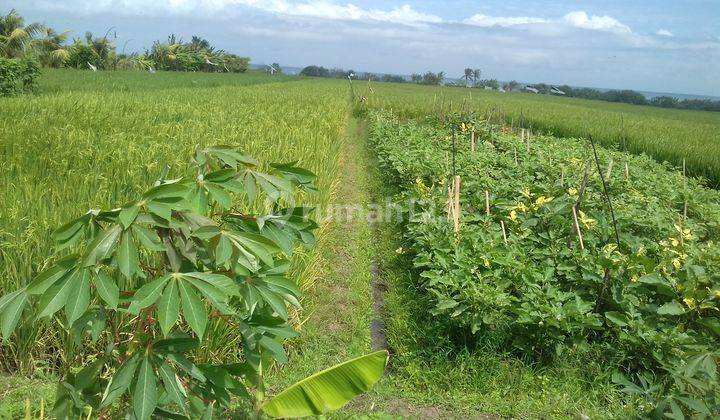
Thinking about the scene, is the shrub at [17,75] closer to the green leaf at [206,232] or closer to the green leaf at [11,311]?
the green leaf at [11,311]

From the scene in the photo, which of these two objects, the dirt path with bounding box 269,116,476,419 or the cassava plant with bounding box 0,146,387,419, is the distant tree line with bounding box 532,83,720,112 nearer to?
the dirt path with bounding box 269,116,476,419

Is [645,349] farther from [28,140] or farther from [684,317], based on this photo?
[28,140]

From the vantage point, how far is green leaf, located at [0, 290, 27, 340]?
134 centimetres

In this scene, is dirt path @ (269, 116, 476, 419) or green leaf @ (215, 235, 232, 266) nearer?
green leaf @ (215, 235, 232, 266)

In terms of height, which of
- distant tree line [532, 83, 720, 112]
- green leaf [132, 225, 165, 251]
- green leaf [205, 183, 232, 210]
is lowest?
green leaf [132, 225, 165, 251]

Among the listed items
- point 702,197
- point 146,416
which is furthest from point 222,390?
point 702,197

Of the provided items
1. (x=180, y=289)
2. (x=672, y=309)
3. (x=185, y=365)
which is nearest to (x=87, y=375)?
(x=185, y=365)

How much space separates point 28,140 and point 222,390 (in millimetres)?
4346

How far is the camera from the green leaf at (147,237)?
135cm

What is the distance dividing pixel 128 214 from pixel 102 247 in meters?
0.10

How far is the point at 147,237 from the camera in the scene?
1.37m

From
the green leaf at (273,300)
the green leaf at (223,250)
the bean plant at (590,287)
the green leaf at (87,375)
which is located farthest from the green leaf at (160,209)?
the bean plant at (590,287)

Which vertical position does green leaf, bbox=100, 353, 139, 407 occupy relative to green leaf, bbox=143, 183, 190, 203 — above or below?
below

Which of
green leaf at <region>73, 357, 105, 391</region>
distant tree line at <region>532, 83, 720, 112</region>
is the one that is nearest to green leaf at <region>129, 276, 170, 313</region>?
green leaf at <region>73, 357, 105, 391</region>
